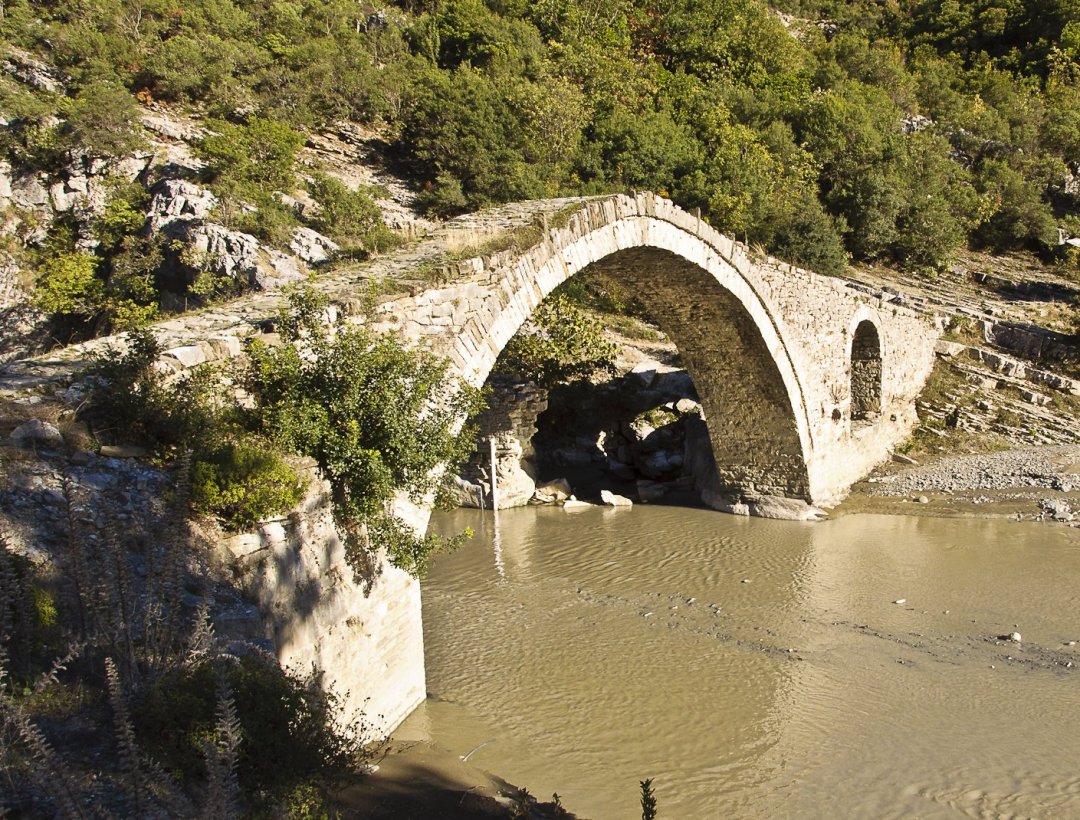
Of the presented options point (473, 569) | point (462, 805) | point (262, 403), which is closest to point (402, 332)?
point (262, 403)

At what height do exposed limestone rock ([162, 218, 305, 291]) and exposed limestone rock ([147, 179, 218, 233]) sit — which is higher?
exposed limestone rock ([147, 179, 218, 233])

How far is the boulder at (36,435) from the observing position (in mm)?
3818

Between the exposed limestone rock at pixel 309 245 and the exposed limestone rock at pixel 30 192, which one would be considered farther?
the exposed limestone rock at pixel 30 192

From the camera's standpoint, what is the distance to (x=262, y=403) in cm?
476

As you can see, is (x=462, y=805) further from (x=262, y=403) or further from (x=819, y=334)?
(x=819, y=334)

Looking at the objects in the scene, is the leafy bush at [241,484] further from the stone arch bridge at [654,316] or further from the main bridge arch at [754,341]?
the main bridge arch at [754,341]

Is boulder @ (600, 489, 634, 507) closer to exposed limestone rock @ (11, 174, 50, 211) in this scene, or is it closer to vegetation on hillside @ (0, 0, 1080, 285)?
vegetation on hillside @ (0, 0, 1080, 285)

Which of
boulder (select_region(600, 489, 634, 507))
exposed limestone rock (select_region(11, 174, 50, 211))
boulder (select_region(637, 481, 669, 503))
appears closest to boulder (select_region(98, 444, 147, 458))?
boulder (select_region(600, 489, 634, 507))

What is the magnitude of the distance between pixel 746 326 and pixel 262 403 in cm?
864

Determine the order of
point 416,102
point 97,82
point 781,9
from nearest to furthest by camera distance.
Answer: point 97,82, point 416,102, point 781,9

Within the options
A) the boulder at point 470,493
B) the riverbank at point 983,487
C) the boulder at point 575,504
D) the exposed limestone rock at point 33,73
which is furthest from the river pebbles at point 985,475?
the exposed limestone rock at point 33,73

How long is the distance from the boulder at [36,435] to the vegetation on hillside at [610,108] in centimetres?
1427

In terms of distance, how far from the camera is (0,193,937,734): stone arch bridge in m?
4.75

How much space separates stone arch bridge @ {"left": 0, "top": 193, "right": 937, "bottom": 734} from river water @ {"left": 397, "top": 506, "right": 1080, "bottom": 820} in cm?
138
